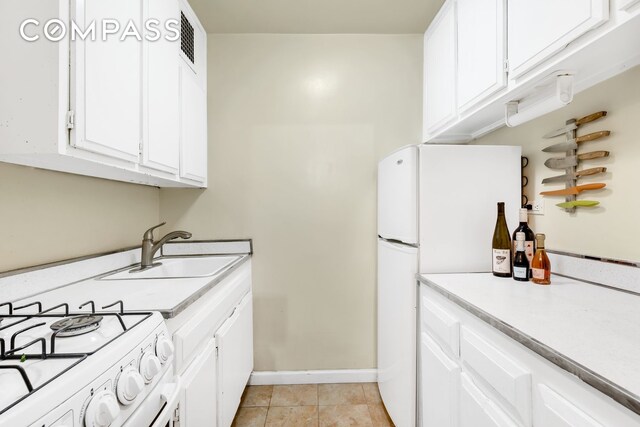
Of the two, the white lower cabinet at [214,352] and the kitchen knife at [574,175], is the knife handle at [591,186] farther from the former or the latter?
the white lower cabinet at [214,352]

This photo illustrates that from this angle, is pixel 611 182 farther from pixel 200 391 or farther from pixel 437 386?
pixel 200 391

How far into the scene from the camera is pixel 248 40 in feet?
7.32

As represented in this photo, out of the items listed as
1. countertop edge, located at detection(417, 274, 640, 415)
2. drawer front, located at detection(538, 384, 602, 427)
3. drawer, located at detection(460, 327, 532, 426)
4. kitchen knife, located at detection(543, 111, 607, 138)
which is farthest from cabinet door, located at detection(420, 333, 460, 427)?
kitchen knife, located at detection(543, 111, 607, 138)

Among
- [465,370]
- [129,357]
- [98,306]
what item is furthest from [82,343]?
[465,370]

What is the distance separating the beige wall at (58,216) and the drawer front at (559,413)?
1.75 m

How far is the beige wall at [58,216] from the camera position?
1.14m

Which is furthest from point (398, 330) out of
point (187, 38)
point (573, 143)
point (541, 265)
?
point (187, 38)

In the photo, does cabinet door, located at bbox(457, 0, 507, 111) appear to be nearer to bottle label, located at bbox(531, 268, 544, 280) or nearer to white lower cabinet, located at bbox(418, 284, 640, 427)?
bottle label, located at bbox(531, 268, 544, 280)

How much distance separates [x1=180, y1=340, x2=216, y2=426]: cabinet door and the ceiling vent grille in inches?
64.6

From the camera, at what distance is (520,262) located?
4.51ft

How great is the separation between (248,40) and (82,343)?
Result: 2.19m

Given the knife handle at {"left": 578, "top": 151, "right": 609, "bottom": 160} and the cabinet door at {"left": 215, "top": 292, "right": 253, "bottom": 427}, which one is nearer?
the knife handle at {"left": 578, "top": 151, "right": 609, "bottom": 160}

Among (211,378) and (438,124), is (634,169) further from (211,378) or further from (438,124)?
(211,378)

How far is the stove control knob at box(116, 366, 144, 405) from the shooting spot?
68 cm
